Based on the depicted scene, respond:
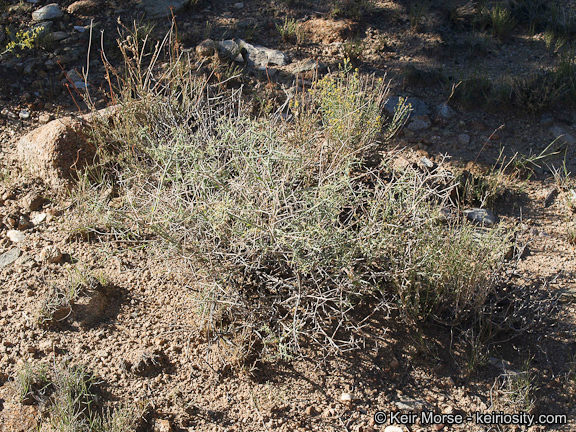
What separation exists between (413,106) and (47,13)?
382 centimetres

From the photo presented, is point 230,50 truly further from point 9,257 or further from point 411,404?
point 411,404

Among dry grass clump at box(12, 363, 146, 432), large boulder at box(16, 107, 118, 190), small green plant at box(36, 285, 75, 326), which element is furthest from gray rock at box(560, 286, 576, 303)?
large boulder at box(16, 107, 118, 190)

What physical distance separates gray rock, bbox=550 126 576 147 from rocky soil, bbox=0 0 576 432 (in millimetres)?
18

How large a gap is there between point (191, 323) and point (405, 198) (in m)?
1.43

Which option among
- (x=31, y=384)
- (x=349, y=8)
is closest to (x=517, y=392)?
(x=31, y=384)

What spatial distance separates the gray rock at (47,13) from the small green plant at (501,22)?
4.56 m

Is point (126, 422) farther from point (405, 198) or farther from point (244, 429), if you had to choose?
point (405, 198)

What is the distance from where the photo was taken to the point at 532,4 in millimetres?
5633

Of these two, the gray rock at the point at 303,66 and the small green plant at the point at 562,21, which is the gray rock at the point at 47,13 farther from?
the small green plant at the point at 562,21

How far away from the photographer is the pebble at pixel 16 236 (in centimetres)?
340

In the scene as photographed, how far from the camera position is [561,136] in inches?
168

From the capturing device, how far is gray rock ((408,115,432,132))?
14.6ft

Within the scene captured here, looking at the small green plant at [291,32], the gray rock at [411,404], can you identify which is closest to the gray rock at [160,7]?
the small green plant at [291,32]

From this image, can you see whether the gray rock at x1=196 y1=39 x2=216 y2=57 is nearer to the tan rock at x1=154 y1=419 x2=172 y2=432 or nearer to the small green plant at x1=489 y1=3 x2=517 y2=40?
the small green plant at x1=489 y1=3 x2=517 y2=40
